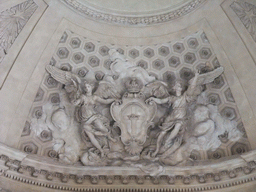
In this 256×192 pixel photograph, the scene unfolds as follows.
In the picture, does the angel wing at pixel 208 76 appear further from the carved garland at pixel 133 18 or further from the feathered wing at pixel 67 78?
the feathered wing at pixel 67 78

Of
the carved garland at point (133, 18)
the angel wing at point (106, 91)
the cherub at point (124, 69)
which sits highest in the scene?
the carved garland at point (133, 18)

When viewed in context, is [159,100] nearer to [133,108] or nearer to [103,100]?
[133,108]

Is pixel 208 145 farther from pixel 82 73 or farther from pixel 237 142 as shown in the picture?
pixel 82 73

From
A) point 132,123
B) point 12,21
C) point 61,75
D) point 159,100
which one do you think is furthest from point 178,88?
point 12,21

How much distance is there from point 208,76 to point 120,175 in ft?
14.1

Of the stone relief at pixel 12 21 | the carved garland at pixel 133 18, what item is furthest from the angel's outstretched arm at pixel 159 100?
the stone relief at pixel 12 21

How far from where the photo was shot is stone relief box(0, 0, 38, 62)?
39.9ft

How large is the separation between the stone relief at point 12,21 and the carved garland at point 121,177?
3.48 metres

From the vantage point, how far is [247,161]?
11.4 m

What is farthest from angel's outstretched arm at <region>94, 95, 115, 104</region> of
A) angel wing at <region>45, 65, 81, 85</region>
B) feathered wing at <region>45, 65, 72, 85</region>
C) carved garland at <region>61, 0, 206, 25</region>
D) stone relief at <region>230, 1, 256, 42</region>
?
stone relief at <region>230, 1, 256, 42</region>

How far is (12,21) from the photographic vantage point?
12305 mm

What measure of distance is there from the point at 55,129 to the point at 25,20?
3624 millimetres

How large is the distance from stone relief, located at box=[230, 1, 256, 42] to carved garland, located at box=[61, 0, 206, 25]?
44.8 inches

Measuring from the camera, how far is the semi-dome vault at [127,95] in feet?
38.9
